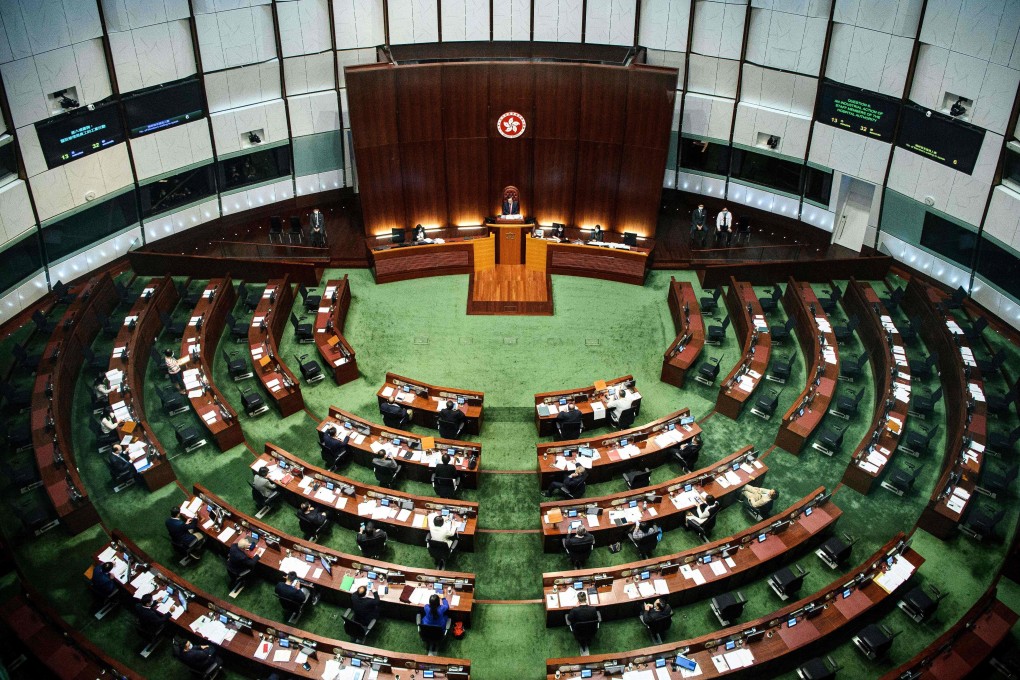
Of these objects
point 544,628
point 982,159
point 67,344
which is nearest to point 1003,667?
point 544,628

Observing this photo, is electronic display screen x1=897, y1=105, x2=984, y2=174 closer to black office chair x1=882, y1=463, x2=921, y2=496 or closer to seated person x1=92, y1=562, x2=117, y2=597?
black office chair x1=882, y1=463, x2=921, y2=496

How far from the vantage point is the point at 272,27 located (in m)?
18.5

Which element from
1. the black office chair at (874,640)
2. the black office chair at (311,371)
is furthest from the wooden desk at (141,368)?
the black office chair at (874,640)

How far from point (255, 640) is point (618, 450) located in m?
6.47

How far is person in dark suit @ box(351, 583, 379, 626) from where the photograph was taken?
34.4 ft

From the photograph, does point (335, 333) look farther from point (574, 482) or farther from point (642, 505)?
point (642, 505)

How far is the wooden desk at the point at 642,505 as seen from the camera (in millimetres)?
12000

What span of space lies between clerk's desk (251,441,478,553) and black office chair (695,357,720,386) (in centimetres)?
596

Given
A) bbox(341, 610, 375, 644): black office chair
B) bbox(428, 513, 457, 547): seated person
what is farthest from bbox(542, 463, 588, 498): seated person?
bbox(341, 610, 375, 644): black office chair

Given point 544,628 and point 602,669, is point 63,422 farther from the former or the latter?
point 602,669

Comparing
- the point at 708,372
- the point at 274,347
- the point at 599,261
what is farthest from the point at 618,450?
the point at 274,347

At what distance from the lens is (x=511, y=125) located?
1891cm

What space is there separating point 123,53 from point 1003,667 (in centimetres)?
1911

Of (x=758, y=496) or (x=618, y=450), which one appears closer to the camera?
(x=758, y=496)
